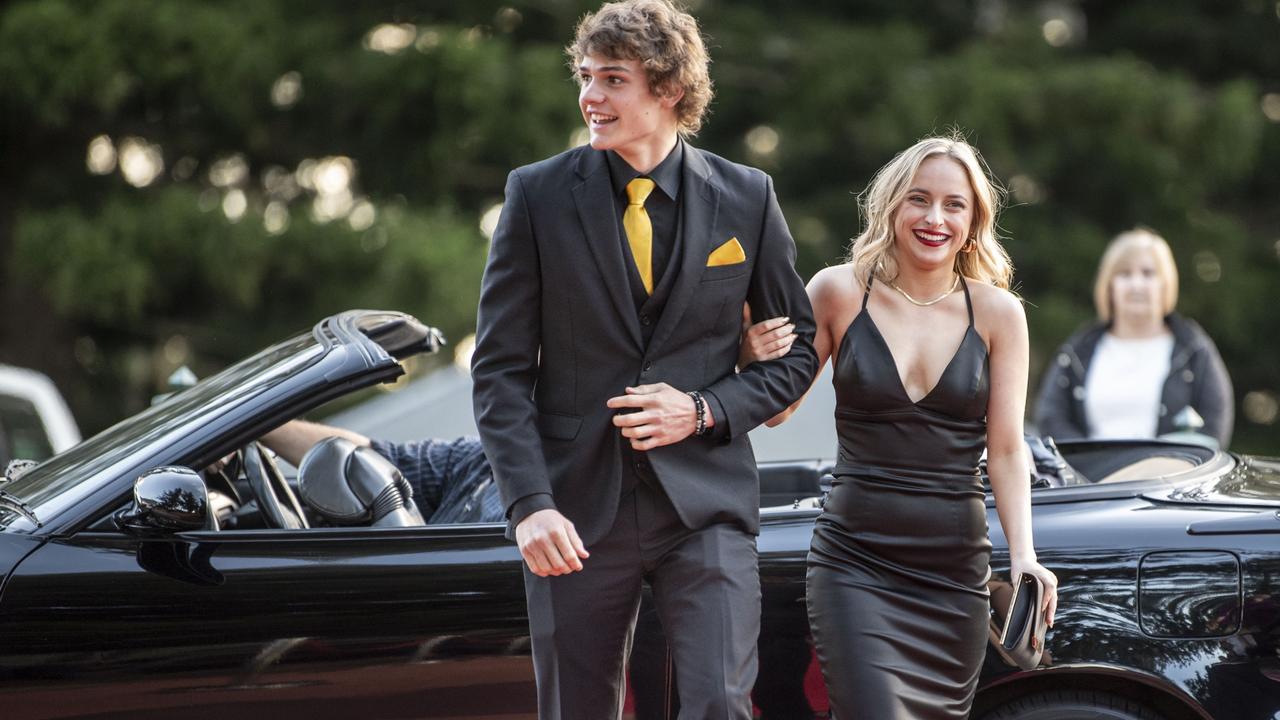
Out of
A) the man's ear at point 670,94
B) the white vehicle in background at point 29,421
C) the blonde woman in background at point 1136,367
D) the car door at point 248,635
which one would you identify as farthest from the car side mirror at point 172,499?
the white vehicle in background at point 29,421

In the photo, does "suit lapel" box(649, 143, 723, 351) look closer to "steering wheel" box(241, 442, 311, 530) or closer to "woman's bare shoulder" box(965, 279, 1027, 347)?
"woman's bare shoulder" box(965, 279, 1027, 347)

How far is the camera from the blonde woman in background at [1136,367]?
5.71 metres

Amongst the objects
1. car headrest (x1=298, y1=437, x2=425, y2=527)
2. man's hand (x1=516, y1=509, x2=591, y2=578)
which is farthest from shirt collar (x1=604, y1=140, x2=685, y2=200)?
car headrest (x1=298, y1=437, x2=425, y2=527)

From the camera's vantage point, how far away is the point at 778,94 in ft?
41.2

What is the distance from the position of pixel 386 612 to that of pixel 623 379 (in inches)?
33.7

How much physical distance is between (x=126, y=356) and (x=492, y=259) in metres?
11.8

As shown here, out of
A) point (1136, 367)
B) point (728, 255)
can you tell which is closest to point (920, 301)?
point (728, 255)

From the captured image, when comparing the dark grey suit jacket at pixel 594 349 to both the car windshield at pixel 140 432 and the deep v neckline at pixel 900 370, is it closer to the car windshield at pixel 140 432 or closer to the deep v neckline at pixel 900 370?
the deep v neckline at pixel 900 370

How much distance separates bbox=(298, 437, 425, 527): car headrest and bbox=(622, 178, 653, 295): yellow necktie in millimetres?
1159

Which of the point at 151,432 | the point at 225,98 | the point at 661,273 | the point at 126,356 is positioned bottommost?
the point at 126,356

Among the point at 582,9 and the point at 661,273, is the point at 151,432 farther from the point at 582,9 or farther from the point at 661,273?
the point at 582,9

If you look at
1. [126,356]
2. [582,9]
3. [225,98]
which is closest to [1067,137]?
[582,9]

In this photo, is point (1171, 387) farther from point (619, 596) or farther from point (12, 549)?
point (12, 549)

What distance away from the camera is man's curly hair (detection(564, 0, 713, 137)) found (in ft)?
8.91
